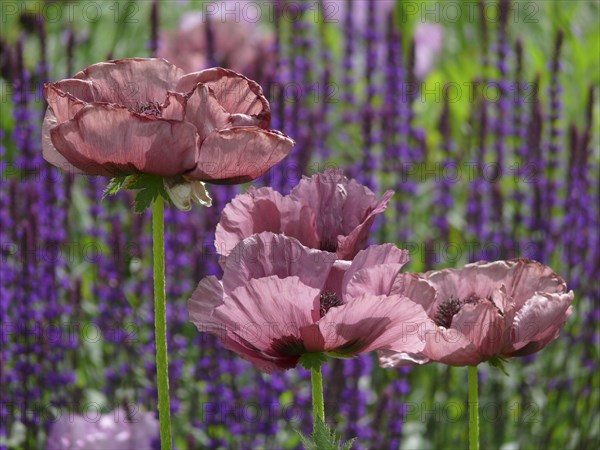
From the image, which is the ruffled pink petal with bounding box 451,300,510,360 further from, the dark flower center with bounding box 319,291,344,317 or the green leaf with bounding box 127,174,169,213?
the green leaf with bounding box 127,174,169,213

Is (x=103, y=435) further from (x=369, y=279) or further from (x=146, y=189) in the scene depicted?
(x=369, y=279)

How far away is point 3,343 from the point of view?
227 cm

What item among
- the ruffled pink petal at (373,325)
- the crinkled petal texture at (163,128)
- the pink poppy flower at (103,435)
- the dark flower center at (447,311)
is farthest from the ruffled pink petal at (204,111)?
the pink poppy flower at (103,435)

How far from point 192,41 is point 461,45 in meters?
1.54

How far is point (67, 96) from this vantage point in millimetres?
1027

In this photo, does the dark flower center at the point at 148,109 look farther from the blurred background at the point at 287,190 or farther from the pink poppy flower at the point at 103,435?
→ the blurred background at the point at 287,190

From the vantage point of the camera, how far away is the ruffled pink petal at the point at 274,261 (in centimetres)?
99

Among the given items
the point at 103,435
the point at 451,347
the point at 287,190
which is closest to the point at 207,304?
the point at 451,347

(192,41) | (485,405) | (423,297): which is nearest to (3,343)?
(485,405)

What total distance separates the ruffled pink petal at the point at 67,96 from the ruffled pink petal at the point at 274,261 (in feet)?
0.64

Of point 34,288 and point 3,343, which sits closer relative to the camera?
point 3,343

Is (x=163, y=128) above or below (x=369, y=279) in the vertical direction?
above

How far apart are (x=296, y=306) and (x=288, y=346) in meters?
0.06

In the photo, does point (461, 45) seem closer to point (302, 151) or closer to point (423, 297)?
point (302, 151)
